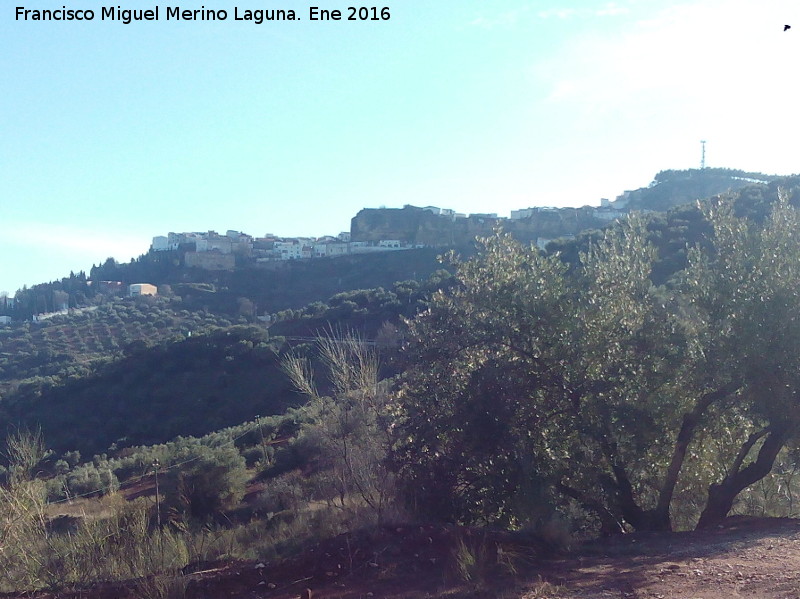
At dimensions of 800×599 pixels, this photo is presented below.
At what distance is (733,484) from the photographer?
9391 millimetres

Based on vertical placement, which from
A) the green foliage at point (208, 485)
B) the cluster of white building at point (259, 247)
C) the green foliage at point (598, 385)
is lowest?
the green foliage at point (208, 485)

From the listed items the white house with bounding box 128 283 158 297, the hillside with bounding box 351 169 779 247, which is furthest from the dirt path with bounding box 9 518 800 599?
the white house with bounding box 128 283 158 297

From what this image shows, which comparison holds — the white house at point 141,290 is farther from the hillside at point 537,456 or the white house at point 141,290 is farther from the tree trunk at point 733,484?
the tree trunk at point 733,484

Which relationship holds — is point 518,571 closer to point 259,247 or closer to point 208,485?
point 208,485

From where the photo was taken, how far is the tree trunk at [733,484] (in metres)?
9.14

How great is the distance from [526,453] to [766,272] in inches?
148

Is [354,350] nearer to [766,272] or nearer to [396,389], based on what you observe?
[396,389]

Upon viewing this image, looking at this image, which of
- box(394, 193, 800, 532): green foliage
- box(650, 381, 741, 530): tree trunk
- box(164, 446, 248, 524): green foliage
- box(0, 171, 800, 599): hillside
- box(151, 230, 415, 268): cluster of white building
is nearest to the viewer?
box(0, 171, 800, 599): hillside

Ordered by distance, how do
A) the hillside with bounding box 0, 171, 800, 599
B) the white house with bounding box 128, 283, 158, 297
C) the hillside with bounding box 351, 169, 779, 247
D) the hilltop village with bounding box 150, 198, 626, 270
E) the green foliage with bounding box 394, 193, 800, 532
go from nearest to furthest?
the hillside with bounding box 0, 171, 800, 599, the green foliage with bounding box 394, 193, 800, 532, the white house with bounding box 128, 283, 158, 297, the hillside with bounding box 351, 169, 779, 247, the hilltop village with bounding box 150, 198, 626, 270

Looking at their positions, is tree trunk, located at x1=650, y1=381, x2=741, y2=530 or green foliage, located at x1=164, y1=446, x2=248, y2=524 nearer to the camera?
tree trunk, located at x1=650, y1=381, x2=741, y2=530

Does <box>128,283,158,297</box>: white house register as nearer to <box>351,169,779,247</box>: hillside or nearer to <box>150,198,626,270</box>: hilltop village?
<box>150,198,626,270</box>: hilltop village

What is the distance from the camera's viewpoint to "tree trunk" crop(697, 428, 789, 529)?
360 inches

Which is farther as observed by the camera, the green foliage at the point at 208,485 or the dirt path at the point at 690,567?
the green foliage at the point at 208,485

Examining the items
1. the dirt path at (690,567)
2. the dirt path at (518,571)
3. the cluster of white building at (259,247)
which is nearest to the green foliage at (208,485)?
the dirt path at (518,571)
